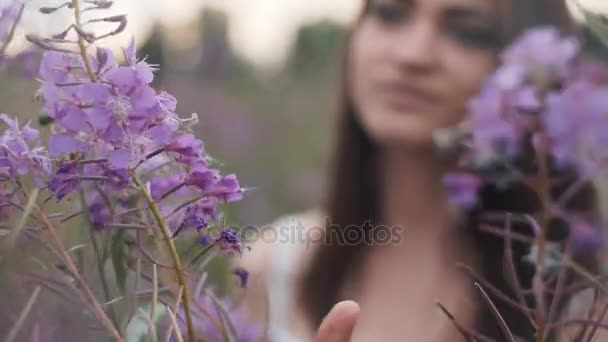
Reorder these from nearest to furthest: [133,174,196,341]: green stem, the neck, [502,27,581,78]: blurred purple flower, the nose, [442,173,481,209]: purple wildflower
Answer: [133,174,196,341]: green stem < [502,27,581,78]: blurred purple flower < [442,173,481,209]: purple wildflower < the nose < the neck

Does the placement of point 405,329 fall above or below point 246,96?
above

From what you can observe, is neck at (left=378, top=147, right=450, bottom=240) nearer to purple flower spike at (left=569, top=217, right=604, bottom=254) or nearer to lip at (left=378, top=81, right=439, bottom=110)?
lip at (left=378, top=81, right=439, bottom=110)

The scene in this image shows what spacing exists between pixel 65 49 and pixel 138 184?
6 centimetres

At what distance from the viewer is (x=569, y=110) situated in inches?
23.4

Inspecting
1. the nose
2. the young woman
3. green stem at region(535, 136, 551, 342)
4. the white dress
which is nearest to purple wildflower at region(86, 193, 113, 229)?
green stem at region(535, 136, 551, 342)

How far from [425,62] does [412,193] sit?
44 cm

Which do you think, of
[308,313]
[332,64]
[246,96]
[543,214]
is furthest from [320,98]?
[543,214]

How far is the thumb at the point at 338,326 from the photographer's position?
1.03 ft

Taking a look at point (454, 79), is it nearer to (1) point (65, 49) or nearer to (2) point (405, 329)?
(2) point (405, 329)

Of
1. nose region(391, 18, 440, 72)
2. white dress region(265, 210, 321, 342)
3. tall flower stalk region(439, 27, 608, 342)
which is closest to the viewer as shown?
tall flower stalk region(439, 27, 608, 342)

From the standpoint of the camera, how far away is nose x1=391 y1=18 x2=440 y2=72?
132 cm

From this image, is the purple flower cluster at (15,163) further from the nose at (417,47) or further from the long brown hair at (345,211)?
the long brown hair at (345,211)

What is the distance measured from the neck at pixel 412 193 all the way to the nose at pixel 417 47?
0.33 metres

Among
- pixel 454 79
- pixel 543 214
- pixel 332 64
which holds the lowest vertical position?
pixel 332 64
